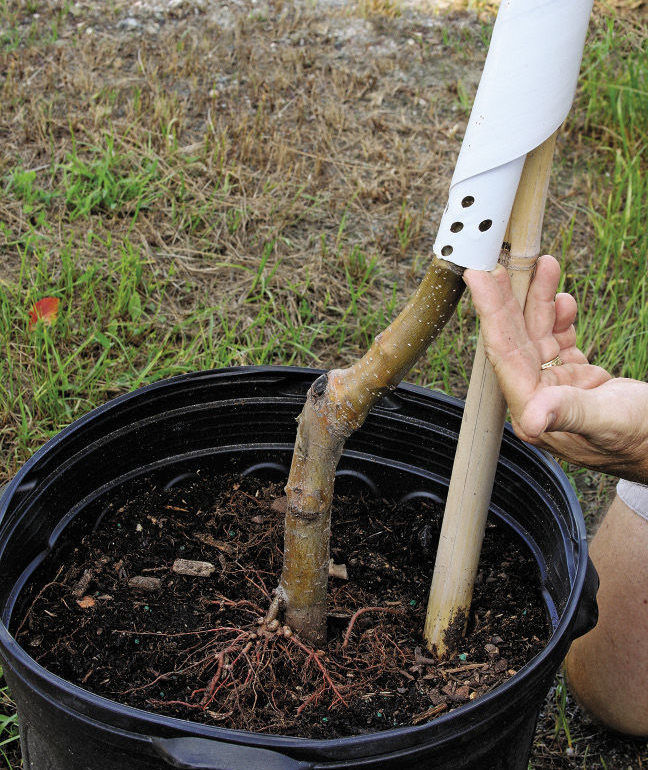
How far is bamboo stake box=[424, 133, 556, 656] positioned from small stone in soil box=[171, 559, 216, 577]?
368mm

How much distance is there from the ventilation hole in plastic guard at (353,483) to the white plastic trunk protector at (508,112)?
687 millimetres

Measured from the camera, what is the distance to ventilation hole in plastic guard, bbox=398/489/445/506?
151 cm

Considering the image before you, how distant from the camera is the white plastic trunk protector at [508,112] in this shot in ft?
2.83

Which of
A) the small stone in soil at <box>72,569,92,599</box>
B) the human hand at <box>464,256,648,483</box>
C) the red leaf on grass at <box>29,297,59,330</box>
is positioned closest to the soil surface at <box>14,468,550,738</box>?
the small stone in soil at <box>72,569,92,599</box>

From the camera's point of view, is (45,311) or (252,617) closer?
(252,617)

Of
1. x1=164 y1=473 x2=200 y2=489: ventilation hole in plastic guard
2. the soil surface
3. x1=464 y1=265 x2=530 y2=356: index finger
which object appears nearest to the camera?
x1=464 y1=265 x2=530 y2=356: index finger

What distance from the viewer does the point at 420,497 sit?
1533 mm

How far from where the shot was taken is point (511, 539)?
144 cm

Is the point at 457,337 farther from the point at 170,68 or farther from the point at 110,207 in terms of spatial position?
the point at 170,68

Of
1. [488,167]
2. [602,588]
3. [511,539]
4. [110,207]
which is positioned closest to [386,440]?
[511,539]

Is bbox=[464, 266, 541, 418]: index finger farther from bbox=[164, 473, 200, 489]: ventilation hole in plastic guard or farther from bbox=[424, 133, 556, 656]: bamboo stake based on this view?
bbox=[164, 473, 200, 489]: ventilation hole in plastic guard

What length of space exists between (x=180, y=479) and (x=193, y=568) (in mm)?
210

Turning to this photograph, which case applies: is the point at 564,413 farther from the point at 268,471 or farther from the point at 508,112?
the point at 268,471

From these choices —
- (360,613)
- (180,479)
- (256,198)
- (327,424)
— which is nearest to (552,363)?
(327,424)
